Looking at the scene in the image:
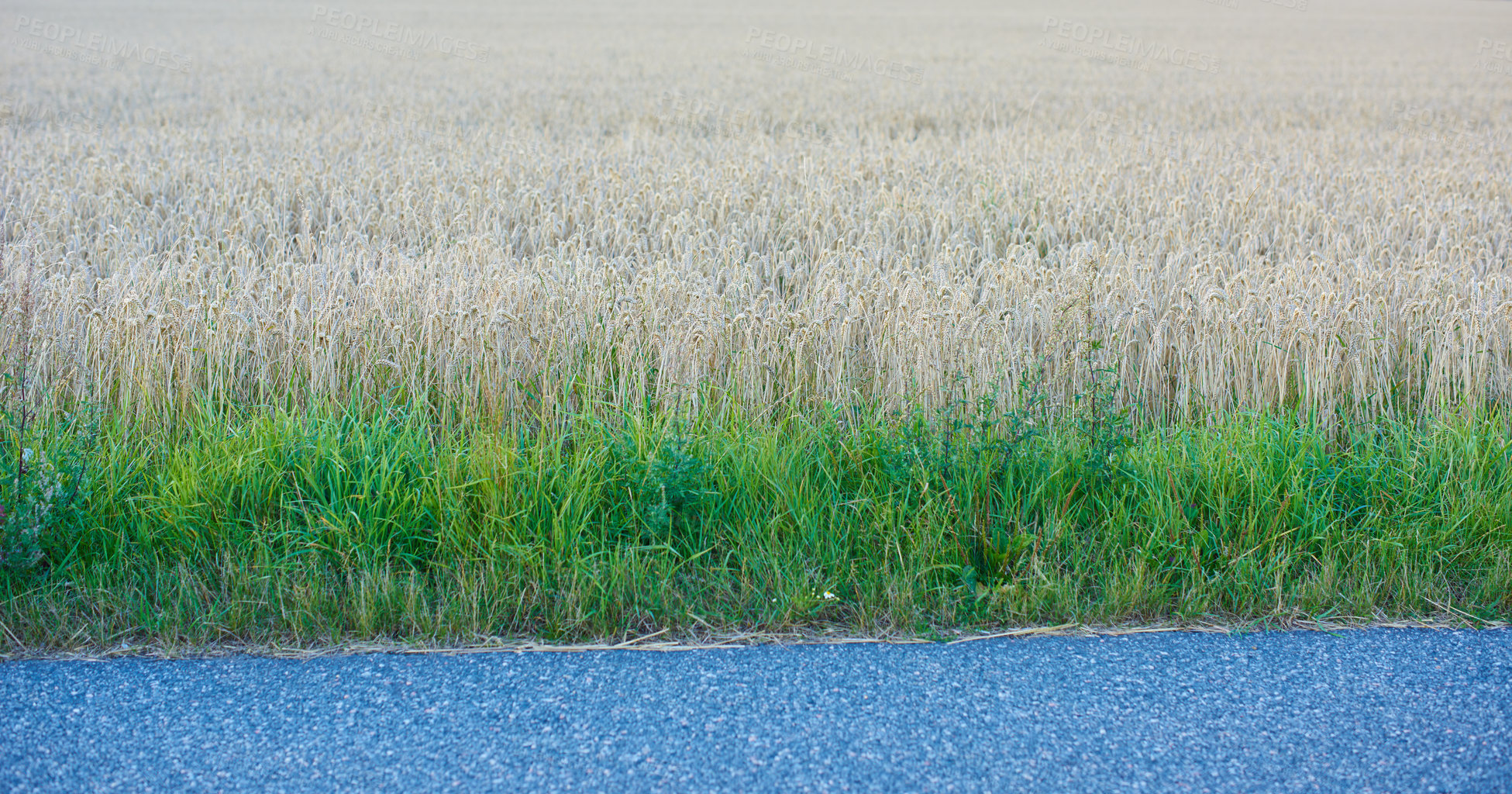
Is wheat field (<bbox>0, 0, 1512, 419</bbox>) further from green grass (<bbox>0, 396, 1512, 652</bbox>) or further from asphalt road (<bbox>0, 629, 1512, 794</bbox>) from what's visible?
asphalt road (<bbox>0, 629, 1512, 794</bbox>)

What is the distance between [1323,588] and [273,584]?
2889mm

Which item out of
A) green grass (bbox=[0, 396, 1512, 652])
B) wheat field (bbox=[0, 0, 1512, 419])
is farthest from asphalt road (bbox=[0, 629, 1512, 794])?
wheat field (bbox=[0, 0, 1512, 419])

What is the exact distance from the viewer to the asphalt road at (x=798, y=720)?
1.92 meters

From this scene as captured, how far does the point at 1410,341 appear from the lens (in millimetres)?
3898

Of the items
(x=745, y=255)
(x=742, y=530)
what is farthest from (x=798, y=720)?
(x=745, y=255)

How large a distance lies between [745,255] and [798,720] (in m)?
4.17

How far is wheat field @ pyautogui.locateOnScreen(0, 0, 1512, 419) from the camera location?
3.72 metres

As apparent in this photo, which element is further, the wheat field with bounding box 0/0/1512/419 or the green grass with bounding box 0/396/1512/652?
the wheat field with bounding box 0/0/1512/419

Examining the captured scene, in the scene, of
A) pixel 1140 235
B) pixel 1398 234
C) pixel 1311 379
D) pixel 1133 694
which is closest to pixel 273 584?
pixel 1133 694

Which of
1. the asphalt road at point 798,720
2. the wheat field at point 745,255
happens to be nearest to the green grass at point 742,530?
the asphalt road at point 798,720

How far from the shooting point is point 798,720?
210 centimetres

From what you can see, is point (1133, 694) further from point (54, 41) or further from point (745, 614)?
point (54, 41)

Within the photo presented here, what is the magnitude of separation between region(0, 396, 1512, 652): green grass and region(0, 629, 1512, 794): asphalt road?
20cm

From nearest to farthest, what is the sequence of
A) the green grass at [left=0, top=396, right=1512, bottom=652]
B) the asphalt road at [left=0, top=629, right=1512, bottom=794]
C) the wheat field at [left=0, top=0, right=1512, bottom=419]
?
the asphalt road at [left=0, top=629, right=1512, bottom=794], the green grass at [left=0, top=396, right=1512, bottom=652], the wheat field at [left=0, top=0, right=1512, bottom=419]
